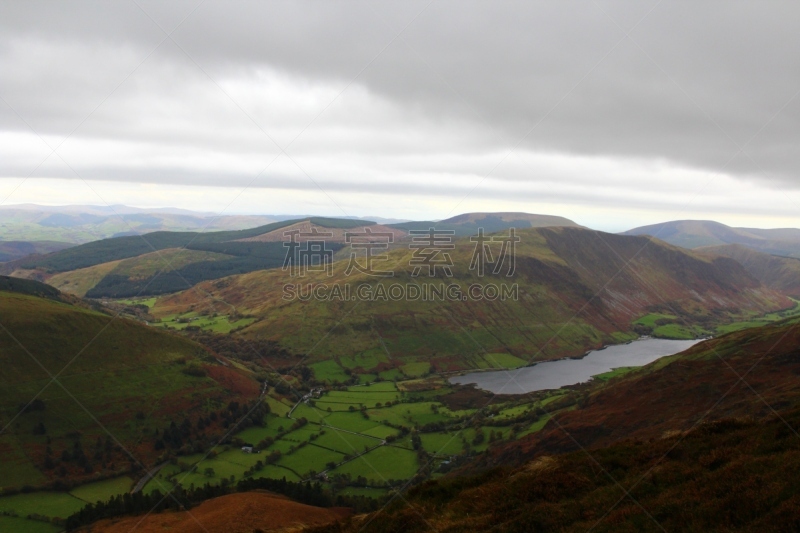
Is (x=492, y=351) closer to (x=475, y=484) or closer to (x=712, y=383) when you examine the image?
(x=712, y=383)

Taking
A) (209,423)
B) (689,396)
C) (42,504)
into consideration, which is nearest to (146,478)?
(42,504)

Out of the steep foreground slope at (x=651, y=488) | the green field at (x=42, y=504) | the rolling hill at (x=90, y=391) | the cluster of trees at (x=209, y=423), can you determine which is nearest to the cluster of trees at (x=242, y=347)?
the rolling hill at (x=90, y=391)

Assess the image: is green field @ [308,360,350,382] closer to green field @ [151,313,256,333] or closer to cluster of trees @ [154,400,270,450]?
cluster of trees @ [154,400,270,450]

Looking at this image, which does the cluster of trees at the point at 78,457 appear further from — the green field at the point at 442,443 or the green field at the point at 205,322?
the green field at the point at 205,322

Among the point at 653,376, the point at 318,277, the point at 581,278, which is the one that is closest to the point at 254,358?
the point at 318,277

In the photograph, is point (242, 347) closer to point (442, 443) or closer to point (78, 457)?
point (78, 457)
